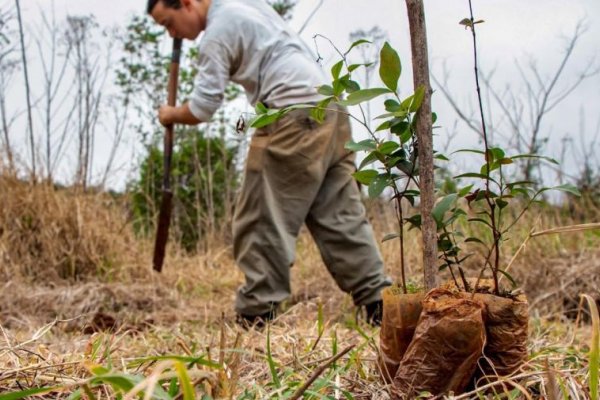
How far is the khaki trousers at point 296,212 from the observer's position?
3184mm

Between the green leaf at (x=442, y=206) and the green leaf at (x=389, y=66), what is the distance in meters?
0.19

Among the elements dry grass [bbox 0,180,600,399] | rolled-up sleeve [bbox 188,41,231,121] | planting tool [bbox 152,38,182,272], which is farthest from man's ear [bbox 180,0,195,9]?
dry grass [bbox 0,180,600,399]

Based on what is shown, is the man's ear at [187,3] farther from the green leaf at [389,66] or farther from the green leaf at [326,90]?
the green leaf at [389,66]

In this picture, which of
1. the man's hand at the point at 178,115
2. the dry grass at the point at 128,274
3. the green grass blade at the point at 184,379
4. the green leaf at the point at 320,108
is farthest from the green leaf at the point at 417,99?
the man's hand at the point at 178,115

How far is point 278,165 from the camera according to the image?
3211mm

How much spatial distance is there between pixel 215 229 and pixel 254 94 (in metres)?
3.05

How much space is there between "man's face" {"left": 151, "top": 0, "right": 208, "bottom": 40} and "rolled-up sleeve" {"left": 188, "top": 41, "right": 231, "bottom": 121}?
0.28 meters

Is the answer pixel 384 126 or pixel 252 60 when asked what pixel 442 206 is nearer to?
pixel 384 126

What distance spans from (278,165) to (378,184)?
→ 2036 millimetres

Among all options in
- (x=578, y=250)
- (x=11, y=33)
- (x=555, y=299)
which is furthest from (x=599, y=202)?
(x=11, y=33)

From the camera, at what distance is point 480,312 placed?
42.6 inches

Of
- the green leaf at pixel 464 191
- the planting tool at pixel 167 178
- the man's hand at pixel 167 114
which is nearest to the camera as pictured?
the green leaf at pixel 464 191

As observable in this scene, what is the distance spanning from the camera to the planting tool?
403cm

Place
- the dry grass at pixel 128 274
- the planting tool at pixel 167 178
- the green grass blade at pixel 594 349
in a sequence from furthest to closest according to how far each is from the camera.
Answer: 1. the planting tool at pixel 167 178
2. the dry grass at pixel 128 274
3. the green grass blade at pixel 594 349
